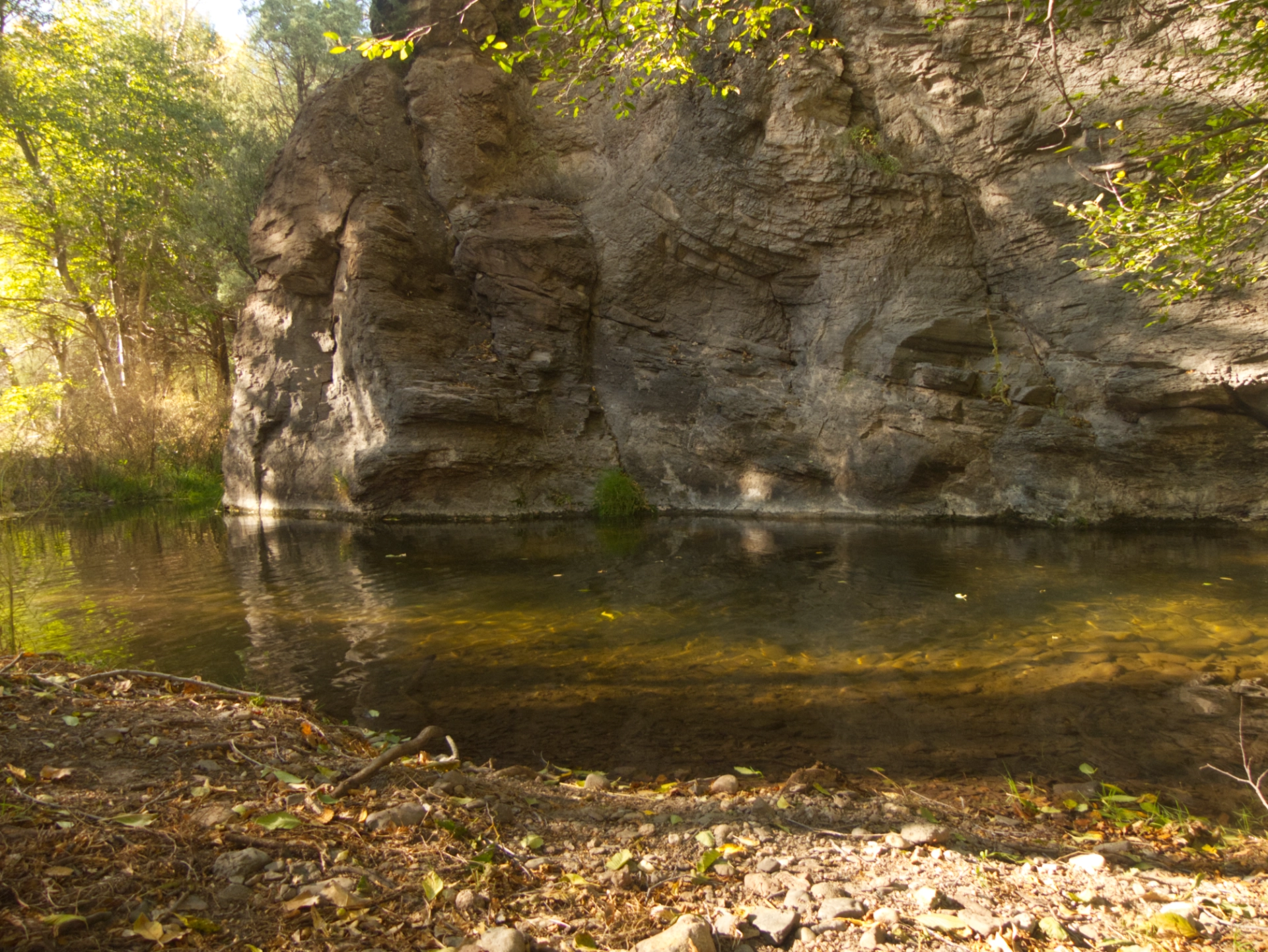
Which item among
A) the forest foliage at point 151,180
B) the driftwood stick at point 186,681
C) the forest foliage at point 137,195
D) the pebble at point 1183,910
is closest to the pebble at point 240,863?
the driftwood stick at point 186,681

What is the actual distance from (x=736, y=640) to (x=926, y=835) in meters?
3.35

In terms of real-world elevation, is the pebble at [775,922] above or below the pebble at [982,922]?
above

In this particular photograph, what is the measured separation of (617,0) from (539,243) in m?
11.0

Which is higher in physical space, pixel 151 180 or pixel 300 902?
pixel 151 180

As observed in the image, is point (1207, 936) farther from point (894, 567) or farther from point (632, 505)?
point (632, 505)

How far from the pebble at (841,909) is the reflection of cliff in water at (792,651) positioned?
1.74 m

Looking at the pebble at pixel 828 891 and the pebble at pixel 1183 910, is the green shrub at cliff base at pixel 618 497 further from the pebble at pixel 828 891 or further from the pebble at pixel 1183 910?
the pebble at pixel 1183 910

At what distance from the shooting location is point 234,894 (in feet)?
6.49

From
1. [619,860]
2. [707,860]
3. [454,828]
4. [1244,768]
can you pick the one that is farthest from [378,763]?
[1244,768]

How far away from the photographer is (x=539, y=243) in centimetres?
1605

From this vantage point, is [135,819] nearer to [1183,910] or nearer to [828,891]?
[828,891]

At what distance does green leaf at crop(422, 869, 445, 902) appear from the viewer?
2.09 m

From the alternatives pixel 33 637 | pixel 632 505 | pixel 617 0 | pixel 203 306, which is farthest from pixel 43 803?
pixel 203 306

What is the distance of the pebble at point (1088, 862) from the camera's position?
8.09 ft
